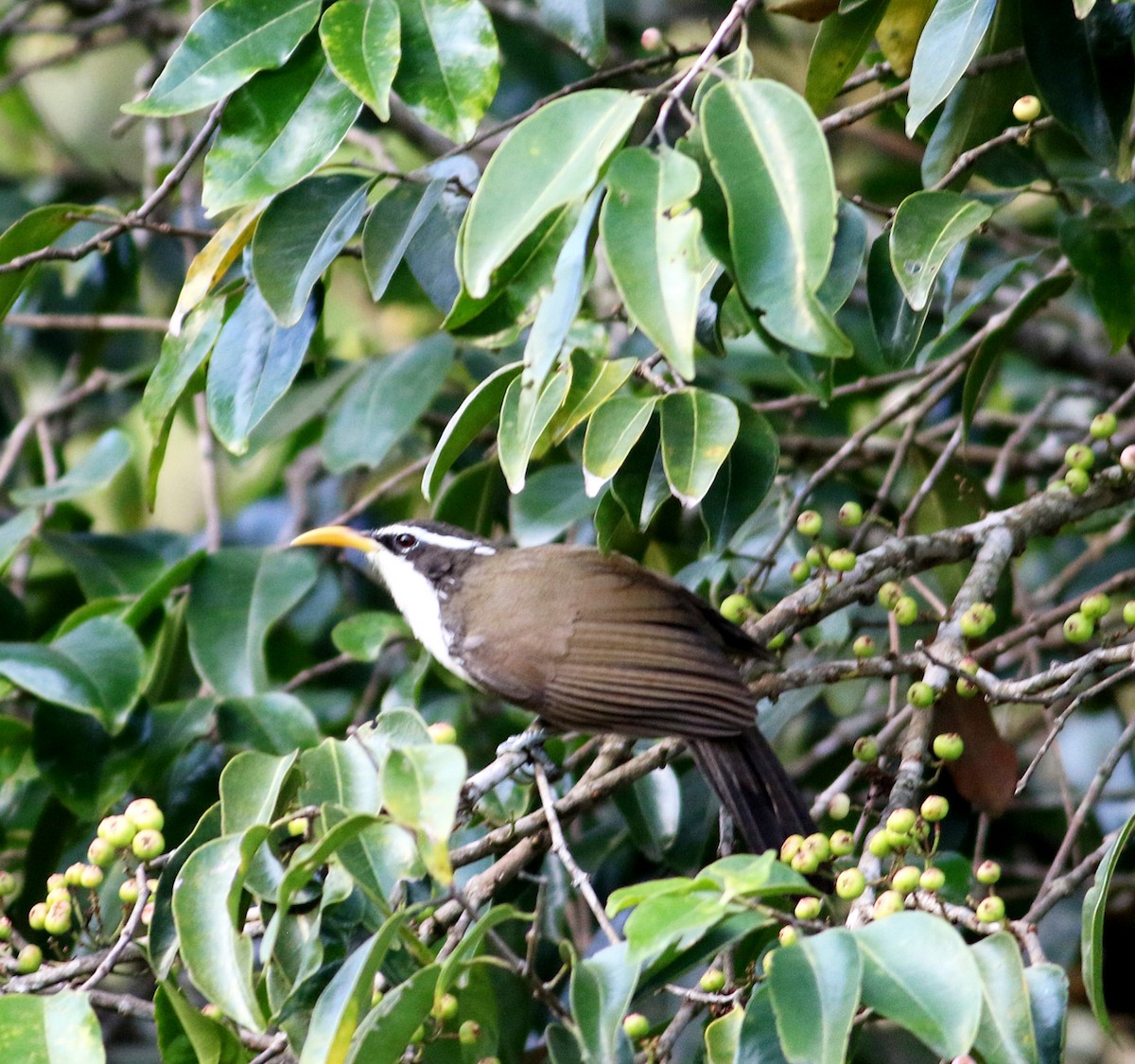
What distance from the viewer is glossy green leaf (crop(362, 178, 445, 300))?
9.30ft

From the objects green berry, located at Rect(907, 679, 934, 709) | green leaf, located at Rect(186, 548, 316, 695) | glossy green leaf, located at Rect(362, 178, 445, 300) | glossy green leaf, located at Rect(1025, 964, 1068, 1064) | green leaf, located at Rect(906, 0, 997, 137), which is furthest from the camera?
green leaf, located at Rect(186, 548, 316, 695)

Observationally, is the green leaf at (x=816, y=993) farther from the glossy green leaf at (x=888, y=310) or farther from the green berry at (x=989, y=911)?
the glossy green leaf at (x=888, y=310)

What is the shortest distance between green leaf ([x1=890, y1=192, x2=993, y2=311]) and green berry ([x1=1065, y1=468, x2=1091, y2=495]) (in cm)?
80

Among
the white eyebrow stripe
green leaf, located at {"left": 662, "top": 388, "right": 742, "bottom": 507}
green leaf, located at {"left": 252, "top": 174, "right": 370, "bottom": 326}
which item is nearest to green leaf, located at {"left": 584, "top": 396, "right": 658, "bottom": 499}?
green leaf, located at {"left": 662, "top": 388, "right": 742, "bottom": 507}

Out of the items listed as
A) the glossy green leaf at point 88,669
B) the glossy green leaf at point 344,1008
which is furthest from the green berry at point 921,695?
the glossy green leaf at point 88,669

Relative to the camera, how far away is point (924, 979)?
1781 millimetres

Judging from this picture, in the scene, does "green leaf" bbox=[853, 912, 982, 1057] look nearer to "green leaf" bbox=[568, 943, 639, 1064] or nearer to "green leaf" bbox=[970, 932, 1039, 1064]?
"green leaf" bbox=[970, 932, 1039, 1064]

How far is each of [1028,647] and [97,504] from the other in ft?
14.7

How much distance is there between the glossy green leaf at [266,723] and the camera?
3.43 meters

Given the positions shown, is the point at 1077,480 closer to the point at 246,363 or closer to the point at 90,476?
the point at 246,363

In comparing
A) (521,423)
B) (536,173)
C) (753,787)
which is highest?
(536,173)

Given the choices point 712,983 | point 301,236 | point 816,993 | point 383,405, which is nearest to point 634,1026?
point 712,983

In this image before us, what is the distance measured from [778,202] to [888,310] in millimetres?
798

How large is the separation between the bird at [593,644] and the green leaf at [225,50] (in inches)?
61.3
